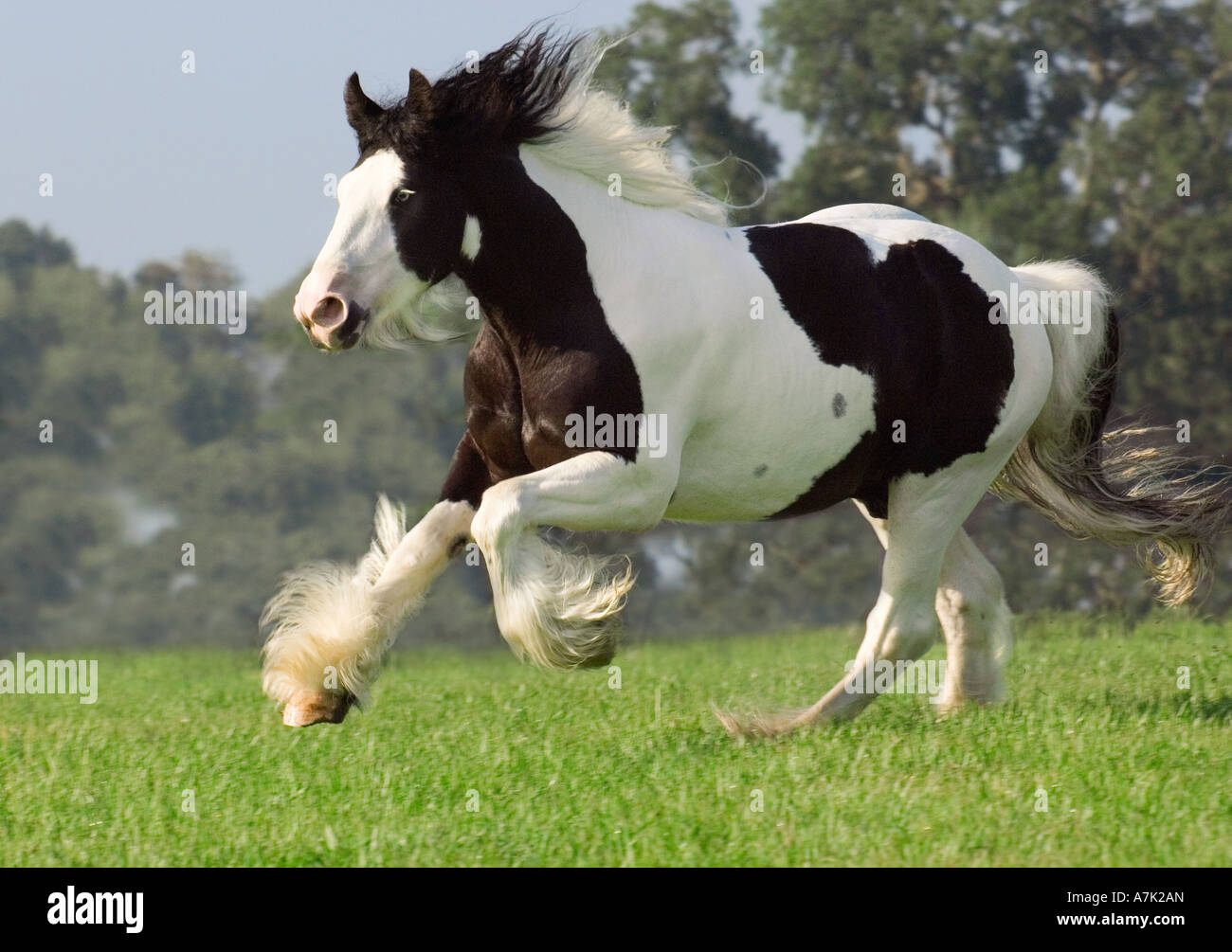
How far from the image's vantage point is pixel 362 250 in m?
4.95

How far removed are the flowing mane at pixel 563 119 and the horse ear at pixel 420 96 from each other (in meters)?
0.03

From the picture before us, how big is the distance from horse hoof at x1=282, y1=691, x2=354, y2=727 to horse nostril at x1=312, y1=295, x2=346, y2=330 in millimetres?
1241

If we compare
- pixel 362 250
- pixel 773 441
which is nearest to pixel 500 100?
pixel 362 250

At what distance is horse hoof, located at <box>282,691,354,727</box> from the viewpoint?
17.4ft

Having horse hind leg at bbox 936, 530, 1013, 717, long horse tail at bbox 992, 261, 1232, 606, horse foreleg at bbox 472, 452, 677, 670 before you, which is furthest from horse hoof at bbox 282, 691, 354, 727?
long horse tail at bbox 992, 261, 1232, 606

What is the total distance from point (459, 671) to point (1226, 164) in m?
13.7

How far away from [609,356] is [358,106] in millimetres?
1155

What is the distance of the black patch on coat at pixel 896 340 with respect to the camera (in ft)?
18.3

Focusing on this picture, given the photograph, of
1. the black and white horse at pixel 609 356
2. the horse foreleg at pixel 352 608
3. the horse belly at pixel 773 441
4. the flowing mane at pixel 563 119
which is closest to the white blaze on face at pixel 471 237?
the black and white horse at pixel 609 356

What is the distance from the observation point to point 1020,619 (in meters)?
11.5

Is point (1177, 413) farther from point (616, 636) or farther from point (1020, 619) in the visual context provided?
point (616, 636)

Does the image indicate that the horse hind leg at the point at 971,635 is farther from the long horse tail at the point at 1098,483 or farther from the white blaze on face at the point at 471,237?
the white blaze on face at the point at 471,237
